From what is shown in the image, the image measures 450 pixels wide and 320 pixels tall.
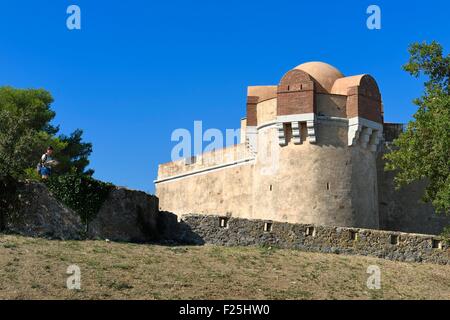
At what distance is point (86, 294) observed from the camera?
617 inches

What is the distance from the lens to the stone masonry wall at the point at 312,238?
23.8 m

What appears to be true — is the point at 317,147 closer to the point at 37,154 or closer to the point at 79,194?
the point at 79,194

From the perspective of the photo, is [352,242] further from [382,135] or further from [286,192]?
[382,135]

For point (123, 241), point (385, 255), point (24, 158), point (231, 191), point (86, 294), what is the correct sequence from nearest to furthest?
point (86, 294)
point (123, 241)
point (385, 255)
point (24, 158)
point (231, 191)

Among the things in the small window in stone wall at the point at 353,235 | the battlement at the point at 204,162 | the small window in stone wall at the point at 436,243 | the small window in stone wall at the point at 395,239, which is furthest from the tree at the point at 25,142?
the small window in stone wall at the point at 436,243

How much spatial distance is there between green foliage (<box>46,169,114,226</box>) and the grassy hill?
1239 millimetres

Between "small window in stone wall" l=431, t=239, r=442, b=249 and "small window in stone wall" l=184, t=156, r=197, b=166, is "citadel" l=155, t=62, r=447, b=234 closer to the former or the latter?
"small window in stone wall" l=431, t=239, r=442, b=249

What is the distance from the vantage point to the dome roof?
28.5 metres

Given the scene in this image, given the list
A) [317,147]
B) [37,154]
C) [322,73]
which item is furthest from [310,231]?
[37,154]

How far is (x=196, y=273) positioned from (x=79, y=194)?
18.4 ft

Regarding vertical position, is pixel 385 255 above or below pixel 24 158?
below

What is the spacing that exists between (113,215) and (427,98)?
38.7 ft

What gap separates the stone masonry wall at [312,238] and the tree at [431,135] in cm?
188

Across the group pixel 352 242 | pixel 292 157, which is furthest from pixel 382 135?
pixel 352 242
